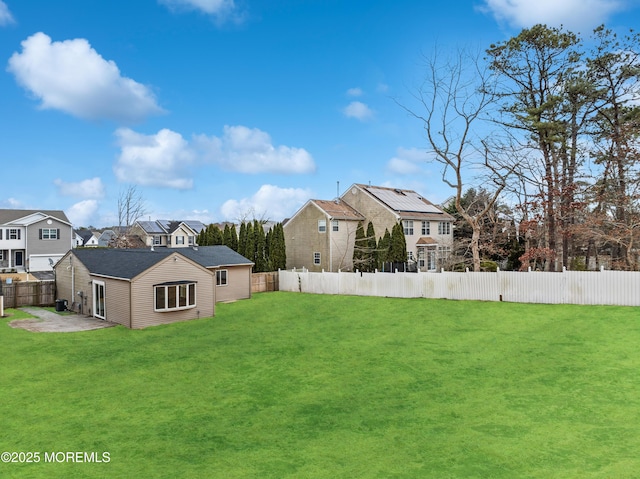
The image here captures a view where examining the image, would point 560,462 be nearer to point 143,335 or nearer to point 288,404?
point 288,404

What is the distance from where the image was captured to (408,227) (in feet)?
128

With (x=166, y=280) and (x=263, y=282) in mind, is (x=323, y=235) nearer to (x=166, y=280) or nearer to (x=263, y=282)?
(x=263, y=282)

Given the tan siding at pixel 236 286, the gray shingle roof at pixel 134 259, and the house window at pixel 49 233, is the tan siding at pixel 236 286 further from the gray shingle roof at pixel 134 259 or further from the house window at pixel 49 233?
the house window at pixel 49 233

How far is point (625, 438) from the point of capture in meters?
7.97

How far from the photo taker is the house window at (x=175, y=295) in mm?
20158

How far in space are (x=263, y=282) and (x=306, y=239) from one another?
9493 mm

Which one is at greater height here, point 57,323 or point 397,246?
point 397,246

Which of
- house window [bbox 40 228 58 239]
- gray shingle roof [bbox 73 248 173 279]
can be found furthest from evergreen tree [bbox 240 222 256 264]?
house window [bbox 40 228 58 239]

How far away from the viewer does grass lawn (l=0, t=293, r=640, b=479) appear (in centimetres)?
738

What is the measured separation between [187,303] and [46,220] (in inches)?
1341

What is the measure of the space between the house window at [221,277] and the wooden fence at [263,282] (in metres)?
3.54

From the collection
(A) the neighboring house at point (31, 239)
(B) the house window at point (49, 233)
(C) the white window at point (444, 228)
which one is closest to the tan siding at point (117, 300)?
(A) the neighboring house at point (31, 239)

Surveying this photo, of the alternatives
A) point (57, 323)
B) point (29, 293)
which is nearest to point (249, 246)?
point (29, 293)

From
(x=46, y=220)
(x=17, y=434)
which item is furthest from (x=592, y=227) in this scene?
(x=46, y=220)
